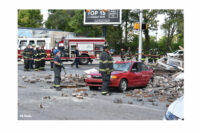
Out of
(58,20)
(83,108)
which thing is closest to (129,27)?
(58,20)

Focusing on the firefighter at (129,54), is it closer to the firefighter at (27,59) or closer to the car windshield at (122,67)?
the firefighter at (27,59)

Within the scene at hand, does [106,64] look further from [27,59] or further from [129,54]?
[129,54]

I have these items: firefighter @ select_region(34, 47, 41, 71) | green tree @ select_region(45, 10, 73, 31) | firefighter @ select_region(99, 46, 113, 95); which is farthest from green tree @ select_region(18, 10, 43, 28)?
firefighter @ select_region(99, 46, 113, 95)

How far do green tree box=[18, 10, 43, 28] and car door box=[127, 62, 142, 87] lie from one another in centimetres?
4359

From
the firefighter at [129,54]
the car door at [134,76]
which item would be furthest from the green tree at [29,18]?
the car door at [134,76]

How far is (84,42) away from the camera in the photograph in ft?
80.1

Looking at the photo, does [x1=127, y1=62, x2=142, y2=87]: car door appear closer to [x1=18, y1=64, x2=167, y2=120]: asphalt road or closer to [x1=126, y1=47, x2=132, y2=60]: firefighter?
[x1=18, y1=64, x2=167, y2=120]: asphalt road

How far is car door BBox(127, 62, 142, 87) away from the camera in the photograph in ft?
37.5

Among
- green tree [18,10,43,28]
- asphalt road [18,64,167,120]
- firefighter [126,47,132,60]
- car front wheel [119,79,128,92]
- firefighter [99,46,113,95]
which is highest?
green tree [18,10,43,28]

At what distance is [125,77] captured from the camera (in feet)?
36.6

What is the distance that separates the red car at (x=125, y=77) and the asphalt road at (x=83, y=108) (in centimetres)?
52
